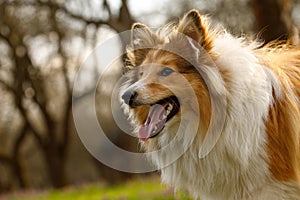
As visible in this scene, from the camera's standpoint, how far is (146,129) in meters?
5.53

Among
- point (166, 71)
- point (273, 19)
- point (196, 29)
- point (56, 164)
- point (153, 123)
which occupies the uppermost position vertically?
point (196, 29)

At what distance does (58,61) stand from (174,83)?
17.2 m

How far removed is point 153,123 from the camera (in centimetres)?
547

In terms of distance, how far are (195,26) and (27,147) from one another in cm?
3034

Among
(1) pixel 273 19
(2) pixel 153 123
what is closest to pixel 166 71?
(2) pixel 153 123

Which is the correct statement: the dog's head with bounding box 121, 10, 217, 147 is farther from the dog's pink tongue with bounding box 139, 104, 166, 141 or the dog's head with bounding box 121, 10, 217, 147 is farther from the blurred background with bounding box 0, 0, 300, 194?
the blurred background with bounding box 0, 0, 300, 194

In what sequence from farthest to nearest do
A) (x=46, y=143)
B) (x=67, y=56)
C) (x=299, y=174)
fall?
(x=46, y=143) < (x=67, y=56) < (x=299, y=174)

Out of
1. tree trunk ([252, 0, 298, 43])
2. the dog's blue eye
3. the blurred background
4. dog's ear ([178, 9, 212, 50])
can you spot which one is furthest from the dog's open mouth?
the blurred background

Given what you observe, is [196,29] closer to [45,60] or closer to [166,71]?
[166,71]

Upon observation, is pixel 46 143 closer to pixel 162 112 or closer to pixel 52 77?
pixel 52 77

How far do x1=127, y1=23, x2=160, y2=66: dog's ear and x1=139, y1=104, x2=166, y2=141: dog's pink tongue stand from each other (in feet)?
2.35

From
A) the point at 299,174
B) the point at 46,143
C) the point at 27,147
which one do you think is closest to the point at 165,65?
Answer: the point at 299,174

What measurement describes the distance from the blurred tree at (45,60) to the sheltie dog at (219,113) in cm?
843

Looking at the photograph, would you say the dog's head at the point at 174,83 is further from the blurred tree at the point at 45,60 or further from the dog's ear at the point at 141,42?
the blurred tree at the point at 45,60
